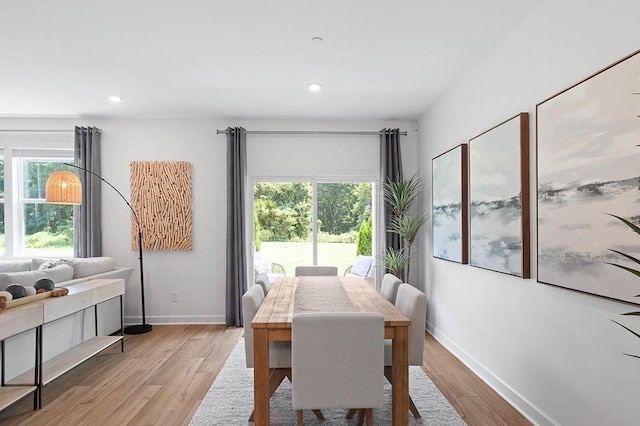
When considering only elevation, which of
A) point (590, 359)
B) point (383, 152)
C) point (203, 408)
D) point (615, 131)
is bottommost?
point (203, 408)

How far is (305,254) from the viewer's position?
523 cm

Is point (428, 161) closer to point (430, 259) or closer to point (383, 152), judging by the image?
point (383, 152)

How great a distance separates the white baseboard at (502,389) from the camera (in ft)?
7.94

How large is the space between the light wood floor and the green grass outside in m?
1.30

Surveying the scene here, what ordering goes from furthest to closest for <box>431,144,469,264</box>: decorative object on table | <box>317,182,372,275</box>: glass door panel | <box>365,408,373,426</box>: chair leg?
<box>317,182,372,275</box>: glass door panel → <box>431,144,469,264</box>: decorative object on table → <box>365,408,373,426</box>: chair leg

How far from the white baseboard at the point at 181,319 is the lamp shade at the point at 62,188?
1.73 meters

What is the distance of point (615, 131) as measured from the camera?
1.82 metres

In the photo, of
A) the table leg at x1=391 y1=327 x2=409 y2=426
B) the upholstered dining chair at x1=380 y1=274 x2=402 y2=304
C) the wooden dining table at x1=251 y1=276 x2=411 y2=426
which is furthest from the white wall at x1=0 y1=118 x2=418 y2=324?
the table leg at x1=391 y1=327 x2=409 y2=426

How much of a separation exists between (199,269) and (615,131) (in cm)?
450

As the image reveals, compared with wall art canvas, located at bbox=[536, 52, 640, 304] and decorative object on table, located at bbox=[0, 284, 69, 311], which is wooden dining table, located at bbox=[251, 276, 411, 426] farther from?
decorative object on table, located at bbox=[0, 284, 69, 311]

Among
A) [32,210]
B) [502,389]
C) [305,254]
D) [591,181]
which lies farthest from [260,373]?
[32,210]

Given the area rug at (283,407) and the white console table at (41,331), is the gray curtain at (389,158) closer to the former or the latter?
the area rug at (283,407)

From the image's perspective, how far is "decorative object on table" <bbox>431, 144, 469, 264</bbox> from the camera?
11.6 feet

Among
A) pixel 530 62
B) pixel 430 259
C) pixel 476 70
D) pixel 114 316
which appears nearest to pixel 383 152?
pixel 430 259
